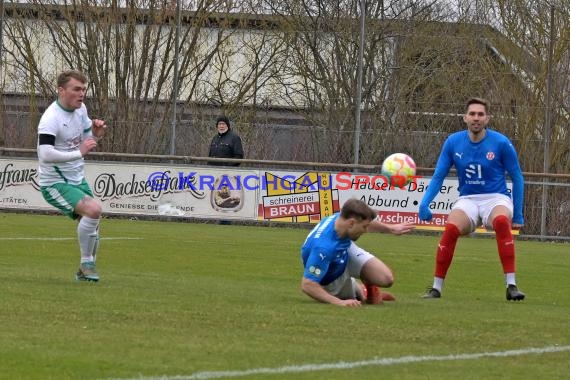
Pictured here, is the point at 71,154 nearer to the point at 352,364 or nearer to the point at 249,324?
the point at 249,324

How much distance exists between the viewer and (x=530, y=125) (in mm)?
26453

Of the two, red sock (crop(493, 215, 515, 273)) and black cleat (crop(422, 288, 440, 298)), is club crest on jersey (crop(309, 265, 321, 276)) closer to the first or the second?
black cleat (crop(422, 288, 440, 298))

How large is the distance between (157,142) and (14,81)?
387 cm

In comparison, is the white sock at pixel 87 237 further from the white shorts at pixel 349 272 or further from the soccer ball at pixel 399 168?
the soccer ball at pixel 399 168

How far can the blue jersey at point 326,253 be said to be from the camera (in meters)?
10.3

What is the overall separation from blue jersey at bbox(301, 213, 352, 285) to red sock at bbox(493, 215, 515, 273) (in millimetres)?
1912

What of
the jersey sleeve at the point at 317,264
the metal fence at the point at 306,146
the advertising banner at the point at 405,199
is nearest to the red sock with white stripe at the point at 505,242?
the jersey sleeve at the point at 317,264

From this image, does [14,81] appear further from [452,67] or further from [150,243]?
[150,243]

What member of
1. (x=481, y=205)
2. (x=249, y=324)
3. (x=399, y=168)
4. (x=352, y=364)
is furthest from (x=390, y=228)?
(x=352, y=364)

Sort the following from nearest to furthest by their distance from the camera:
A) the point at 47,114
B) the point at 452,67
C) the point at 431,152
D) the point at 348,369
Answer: the point at 348,369 → the point at 47,114 → the point at 431,152 → the point at 452,67

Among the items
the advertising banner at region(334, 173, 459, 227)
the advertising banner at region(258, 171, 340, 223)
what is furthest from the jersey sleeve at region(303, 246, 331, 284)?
the advertising banner at region(258, 171, 340, 223)

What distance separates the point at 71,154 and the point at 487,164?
11.8 feet

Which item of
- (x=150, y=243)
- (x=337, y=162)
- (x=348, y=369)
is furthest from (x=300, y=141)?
(x=348, y=369)

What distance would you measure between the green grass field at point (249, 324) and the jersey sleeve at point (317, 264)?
0.23m
